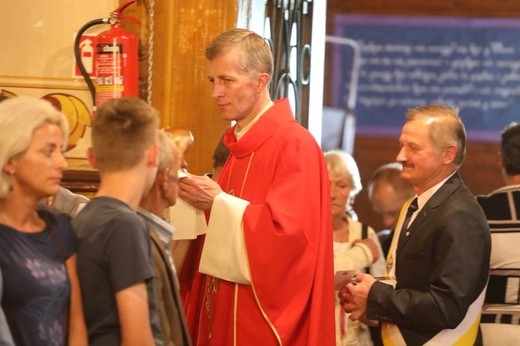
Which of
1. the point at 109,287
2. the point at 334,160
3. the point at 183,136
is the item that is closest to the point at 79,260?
the point at 109,287

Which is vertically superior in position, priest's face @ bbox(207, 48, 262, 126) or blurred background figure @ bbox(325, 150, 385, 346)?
priest's face @ bbox(207, 48, 262, 126)

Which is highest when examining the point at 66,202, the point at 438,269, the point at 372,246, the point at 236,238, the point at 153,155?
the point at 153,155

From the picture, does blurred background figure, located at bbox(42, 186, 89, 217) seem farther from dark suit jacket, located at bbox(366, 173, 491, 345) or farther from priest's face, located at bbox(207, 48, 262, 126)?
dark suit jacket, located at bbox(366, 173, 491, 345)

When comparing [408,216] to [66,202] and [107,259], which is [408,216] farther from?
[107,259]

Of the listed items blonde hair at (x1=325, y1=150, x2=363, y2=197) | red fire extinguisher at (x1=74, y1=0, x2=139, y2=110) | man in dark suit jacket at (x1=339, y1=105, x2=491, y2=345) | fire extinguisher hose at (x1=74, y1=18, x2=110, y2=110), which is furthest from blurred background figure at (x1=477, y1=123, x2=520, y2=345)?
fire extinguisher hose at (x1=74, y1=18, x2=110, y2=110)

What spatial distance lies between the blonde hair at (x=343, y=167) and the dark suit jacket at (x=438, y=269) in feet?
3.82

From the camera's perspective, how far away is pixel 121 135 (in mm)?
2814

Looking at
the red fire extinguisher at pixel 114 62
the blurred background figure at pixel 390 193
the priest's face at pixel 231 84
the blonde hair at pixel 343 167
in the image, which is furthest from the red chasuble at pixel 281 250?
the blurred background figure at pixel 390 193

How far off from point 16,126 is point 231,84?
3.76ft

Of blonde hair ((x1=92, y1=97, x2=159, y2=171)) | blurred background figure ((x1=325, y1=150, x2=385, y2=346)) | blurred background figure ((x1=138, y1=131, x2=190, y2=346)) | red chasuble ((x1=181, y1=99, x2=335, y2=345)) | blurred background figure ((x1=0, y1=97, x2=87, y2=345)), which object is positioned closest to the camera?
blurred background figure ((x1=0, y1=97, x2=87, y2=345))

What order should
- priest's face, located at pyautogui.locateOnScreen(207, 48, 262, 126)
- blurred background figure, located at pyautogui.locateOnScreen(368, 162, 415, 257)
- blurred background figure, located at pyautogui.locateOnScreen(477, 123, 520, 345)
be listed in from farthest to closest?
blurred background figure, located at pyautogui.locateOnScreen(368, 162, 415, 257), blurred background figure, located at pyautogui.locateOnScreen(477, 123, 520, 345), priest's face, located at pyautogui.locateOnScreen(207, 48, 262, 126)

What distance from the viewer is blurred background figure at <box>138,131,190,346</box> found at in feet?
9.64

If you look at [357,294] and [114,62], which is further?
[114,62]

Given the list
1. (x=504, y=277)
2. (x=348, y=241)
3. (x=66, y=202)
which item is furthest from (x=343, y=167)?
(x=66, y=202)
